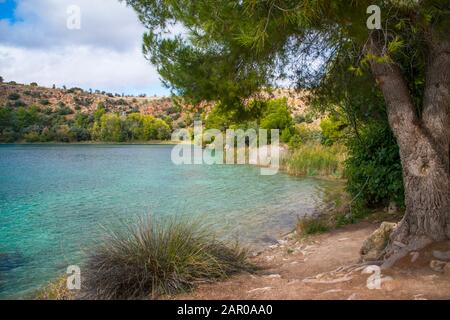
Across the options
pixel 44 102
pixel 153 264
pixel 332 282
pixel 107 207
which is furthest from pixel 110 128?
pixel 332 282

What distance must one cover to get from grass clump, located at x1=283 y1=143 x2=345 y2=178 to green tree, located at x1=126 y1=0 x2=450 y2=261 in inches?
539

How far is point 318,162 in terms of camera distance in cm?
2125

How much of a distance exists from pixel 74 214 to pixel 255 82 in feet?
27.8

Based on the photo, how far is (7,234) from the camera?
10117 millimetres

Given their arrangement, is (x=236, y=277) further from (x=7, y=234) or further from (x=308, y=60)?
(x=7, y=234)

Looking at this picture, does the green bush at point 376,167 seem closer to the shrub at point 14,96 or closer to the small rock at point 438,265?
the small rock at point 438,265

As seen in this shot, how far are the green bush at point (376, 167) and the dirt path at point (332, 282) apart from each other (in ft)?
6.62

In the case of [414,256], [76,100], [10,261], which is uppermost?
[76,100]

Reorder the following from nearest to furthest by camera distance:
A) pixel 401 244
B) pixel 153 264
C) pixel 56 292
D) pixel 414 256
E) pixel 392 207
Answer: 1. pixel 414 256
2. pixel 153 264
3. pixel 401 244
4. pixel 56 292
5. pixel 392 207

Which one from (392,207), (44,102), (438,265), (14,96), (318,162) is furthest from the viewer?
(44,102)

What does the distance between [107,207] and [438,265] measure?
37.1 feet

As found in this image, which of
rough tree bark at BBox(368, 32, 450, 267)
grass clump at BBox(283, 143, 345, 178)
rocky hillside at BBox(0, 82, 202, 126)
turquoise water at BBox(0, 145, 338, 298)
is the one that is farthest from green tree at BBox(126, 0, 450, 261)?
rocky hillside at BBox(0, 82, 202, 126)

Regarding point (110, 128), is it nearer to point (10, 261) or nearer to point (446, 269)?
point (10, 261)
